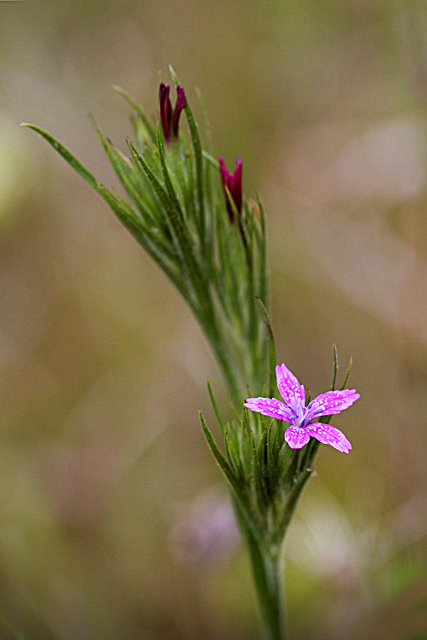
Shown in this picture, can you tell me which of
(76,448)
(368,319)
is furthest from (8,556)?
(368,319)

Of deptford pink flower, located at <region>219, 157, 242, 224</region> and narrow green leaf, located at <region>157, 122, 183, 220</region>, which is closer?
narrow green leaf, located at <region>157, 122, 183, 220</region>

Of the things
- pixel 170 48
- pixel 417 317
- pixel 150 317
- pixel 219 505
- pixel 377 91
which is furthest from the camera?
pixel 170 48

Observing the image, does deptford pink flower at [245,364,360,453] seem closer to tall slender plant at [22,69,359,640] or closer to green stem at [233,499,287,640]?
tall slender plant at [22,69,359,640]

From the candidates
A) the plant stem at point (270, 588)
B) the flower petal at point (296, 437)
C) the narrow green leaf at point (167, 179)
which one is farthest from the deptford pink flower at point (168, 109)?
the plant stem at point (270, 588)

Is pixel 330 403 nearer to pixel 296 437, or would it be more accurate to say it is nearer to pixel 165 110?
pixel 296 437

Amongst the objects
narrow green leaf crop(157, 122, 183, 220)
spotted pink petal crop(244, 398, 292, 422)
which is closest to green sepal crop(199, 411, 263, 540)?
spotted pink petal crop(244, 398, 292, 422)

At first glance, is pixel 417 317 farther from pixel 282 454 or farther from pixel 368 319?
pixel 282 454

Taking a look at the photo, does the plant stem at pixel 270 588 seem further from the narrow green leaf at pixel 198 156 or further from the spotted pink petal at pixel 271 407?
the narrow green leaf at pixel 198 156
